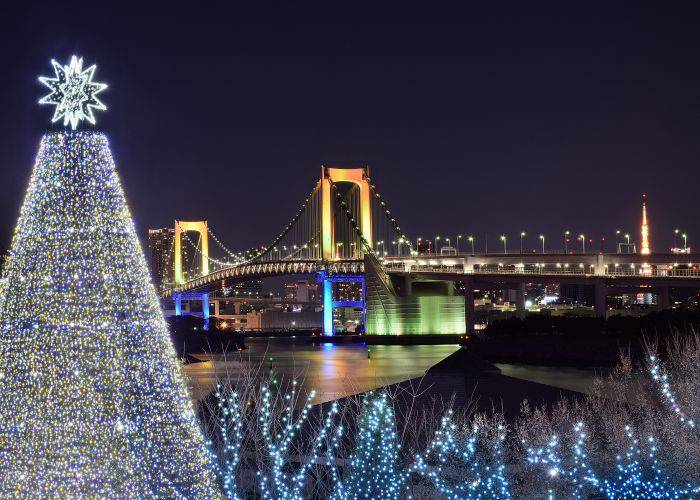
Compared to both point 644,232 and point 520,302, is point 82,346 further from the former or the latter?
point 644,232

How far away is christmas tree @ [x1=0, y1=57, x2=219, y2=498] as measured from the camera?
7508mm

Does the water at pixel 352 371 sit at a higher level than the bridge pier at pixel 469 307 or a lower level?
lower

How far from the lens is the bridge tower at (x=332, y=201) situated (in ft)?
222

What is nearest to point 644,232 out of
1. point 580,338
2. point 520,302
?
point 520,302

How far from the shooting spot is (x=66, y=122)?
7.81 meters

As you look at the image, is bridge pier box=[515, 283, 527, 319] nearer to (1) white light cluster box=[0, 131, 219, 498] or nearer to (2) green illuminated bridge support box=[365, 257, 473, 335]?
(2) green illuminated bridge support box=[365, 257, 473, 335]

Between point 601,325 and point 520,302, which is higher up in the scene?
point 520,302

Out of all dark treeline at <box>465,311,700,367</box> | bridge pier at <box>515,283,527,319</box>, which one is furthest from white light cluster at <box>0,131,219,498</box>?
bridge pier at <box>515,283,527,319</box>

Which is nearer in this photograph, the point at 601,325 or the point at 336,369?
the point at 336,369

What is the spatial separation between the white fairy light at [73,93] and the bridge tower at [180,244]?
74937 millimetres

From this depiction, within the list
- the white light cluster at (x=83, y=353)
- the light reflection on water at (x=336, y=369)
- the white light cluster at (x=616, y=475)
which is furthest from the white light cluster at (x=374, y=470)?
the light reflection on water at (x=336, y=369)

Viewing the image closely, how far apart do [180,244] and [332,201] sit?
25613 mm

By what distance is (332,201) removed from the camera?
6975 cm

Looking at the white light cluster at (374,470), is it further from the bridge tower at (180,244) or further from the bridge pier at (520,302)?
the bridge tower at (180,244)
